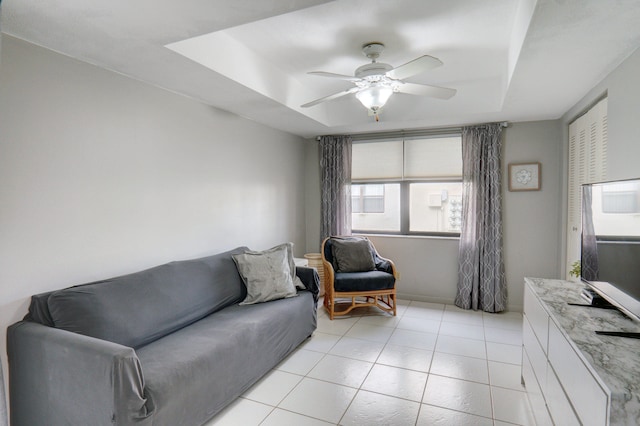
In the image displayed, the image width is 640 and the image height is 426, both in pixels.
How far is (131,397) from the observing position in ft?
5.00

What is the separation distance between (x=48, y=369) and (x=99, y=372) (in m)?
0.38

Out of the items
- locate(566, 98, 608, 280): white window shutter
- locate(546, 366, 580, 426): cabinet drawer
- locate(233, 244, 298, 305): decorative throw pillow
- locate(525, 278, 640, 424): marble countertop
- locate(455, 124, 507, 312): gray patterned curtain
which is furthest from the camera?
locate(455, 124, 507, 312): gray patterned curtain

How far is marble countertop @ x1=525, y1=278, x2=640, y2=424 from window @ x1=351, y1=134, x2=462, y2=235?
252 cm

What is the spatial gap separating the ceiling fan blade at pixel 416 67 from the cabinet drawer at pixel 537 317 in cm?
157

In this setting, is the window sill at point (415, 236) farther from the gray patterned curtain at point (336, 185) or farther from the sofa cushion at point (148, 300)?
the sofa cushion at point (148, 300)

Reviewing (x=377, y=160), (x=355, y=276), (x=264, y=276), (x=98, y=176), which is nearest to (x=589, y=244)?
(x=355, y=276)

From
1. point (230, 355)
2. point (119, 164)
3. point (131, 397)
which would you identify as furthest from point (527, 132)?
point (131, 397)

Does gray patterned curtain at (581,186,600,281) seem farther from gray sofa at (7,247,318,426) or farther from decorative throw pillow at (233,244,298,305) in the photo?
decorative throw pillow at (233,244,298,305)

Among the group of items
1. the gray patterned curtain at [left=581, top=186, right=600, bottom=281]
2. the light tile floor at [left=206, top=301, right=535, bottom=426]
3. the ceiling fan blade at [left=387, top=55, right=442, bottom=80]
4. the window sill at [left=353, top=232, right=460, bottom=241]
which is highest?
the ceiling fan blade at [left=387, top=55, right=442, bottom=80]

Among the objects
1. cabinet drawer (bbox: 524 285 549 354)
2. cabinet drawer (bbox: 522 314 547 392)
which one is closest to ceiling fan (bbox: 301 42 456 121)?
cabinet drawer (bbox: 524 285 549 354)

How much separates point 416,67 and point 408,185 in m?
2.60

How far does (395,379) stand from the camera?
8.41ft

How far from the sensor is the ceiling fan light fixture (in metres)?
2.54

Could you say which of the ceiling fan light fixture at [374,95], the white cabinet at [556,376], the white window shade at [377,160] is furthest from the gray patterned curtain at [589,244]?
the white window shade at [377,160]
